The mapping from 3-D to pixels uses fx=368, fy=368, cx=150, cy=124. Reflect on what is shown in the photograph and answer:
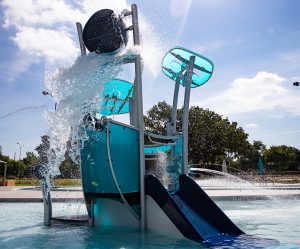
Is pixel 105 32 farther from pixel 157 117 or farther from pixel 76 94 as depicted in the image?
pixel 157 117

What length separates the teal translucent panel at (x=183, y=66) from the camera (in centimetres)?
733

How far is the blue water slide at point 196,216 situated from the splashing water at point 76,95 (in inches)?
56.1

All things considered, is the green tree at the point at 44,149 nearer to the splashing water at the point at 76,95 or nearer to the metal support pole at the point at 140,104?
the splashing water at the point at 76,95

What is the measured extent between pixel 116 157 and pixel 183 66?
2.74m

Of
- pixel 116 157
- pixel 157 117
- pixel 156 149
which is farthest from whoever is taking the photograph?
pixel 157 117

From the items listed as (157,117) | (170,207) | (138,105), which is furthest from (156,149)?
(157,117)

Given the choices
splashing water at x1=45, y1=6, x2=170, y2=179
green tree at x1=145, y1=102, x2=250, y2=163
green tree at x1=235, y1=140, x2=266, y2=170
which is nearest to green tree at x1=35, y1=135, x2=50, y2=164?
splashing water at x1=45, y1=6, x2=170, y2=179

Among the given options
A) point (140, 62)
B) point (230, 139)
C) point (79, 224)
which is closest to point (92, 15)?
point (140, 62)

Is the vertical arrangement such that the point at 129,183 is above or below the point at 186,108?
below

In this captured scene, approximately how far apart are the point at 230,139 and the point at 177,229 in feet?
129

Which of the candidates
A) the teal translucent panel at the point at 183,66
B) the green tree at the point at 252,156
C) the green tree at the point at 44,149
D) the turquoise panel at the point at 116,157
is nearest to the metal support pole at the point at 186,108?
the teal translucent panel at the point at 183,66

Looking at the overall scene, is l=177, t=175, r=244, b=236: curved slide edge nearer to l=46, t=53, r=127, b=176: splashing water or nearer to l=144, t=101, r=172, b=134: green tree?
l=46, t=53, r=127, b=176: splashing water

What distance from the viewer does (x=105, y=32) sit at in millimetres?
6219

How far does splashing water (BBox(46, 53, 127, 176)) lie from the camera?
584 cm
